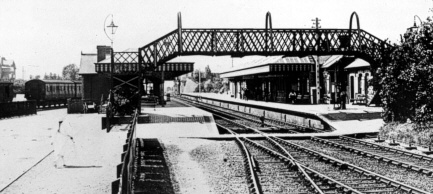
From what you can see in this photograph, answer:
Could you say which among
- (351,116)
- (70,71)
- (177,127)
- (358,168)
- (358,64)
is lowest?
(358,168)

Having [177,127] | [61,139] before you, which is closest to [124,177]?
[61,139]

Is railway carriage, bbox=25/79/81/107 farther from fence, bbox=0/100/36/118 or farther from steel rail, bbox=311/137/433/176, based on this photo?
steel rail, bbox=311/137/433/176

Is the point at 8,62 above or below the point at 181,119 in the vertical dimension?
above

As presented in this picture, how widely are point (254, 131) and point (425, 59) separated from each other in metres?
8.75

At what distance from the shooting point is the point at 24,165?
41.6ft

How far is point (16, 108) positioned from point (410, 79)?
26.9m

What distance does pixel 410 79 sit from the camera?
53.1 feet

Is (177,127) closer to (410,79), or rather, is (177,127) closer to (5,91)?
(410,79)

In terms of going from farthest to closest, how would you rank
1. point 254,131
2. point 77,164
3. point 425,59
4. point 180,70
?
point 180,70 < point 254,131 < point 425,59 < point 77,164

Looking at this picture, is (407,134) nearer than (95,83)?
Yes

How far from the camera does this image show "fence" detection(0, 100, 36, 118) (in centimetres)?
3104

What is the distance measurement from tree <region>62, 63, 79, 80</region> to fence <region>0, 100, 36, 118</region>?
80.9 m

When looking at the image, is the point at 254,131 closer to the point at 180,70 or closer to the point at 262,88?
the point at 180,70

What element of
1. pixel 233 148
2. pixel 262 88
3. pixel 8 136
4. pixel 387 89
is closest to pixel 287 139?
pixel 233 148
